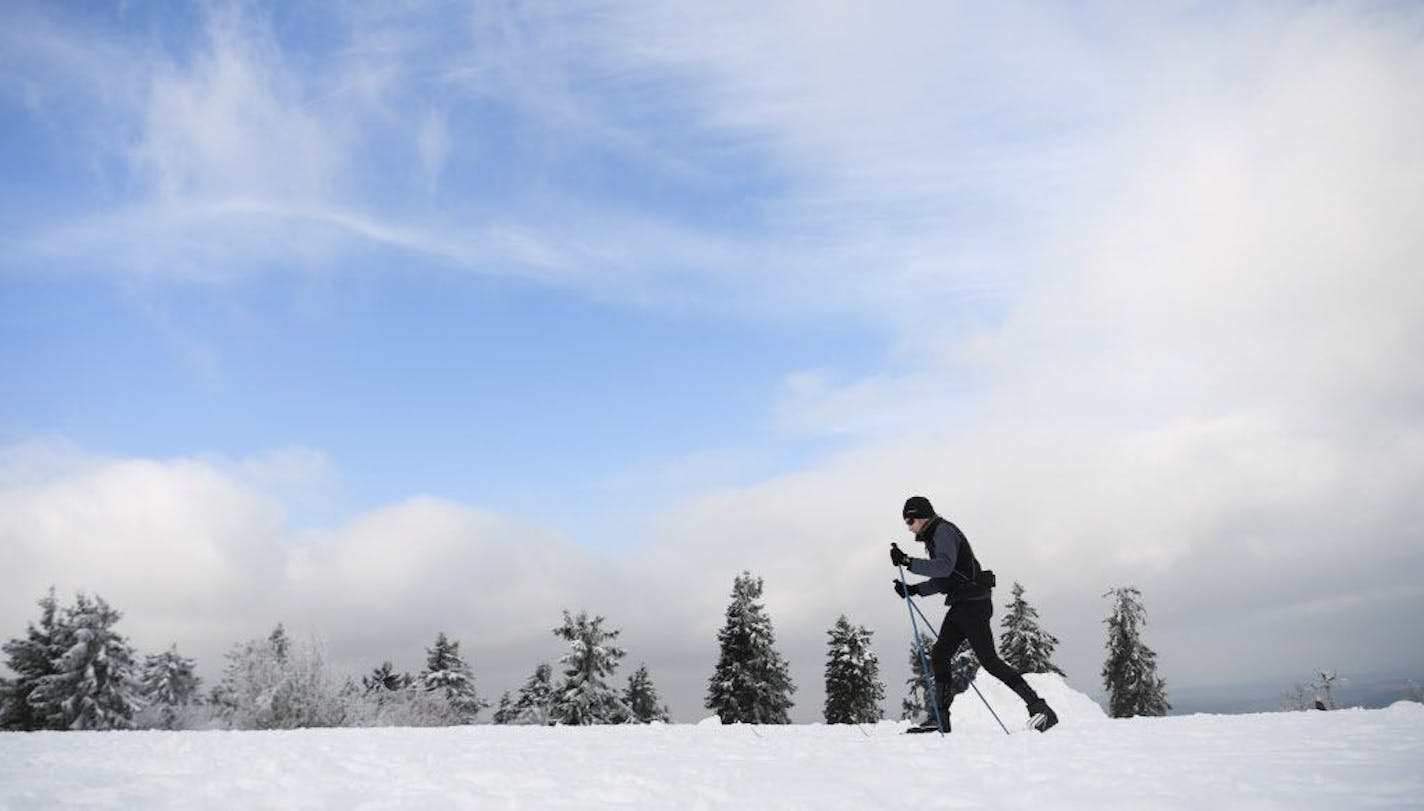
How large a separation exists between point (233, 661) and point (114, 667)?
1333 centimetres

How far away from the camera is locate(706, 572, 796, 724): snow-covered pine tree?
5241 cm

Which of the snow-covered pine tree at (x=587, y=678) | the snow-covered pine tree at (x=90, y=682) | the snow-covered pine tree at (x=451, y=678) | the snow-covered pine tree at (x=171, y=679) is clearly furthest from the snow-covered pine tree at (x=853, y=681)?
the snow-covered pine tree at (x=171, y=679)

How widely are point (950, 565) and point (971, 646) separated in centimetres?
85

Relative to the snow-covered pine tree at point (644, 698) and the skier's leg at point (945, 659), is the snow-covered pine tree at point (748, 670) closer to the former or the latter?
the snow-covered pine tree at point (644, 698)

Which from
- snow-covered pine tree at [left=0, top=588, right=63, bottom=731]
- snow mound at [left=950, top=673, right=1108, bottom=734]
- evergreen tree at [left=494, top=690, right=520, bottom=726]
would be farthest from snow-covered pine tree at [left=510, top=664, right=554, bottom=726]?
snow mound at [left=950, top=673, right=1108, bottom=734]

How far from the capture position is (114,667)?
51.7 metres

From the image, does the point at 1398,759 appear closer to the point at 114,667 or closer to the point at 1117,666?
the point at 1117,666

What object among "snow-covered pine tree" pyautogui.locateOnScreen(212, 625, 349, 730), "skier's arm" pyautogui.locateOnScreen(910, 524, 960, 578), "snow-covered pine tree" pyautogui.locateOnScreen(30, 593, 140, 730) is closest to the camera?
"skier's arm" pyautogui.locateOnScreen(910, 524, 960, 578)

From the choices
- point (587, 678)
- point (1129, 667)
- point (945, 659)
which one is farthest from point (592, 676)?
point (945, 659)

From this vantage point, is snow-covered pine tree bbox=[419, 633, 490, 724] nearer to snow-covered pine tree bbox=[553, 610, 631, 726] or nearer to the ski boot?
snow-covered pine tree bbox=[553, 610, 631, 726]

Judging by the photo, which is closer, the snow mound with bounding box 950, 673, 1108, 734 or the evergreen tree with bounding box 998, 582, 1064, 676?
the snow mound with bounding box 950, 673, 1108, 734

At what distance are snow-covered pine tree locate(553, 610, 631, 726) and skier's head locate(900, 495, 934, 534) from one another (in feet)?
156

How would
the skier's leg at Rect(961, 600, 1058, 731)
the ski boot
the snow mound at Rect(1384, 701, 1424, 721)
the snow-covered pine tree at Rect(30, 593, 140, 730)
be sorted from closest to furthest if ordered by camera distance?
the snow mound at Rect(1384, 701, 1424, 721)
the ski boot
the skier's leg at Rect(961, 600, 1058, 731)
the snow-covered pine tree at Rect(30, 593, 140, 730)

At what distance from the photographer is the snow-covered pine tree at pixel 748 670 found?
172 ft
